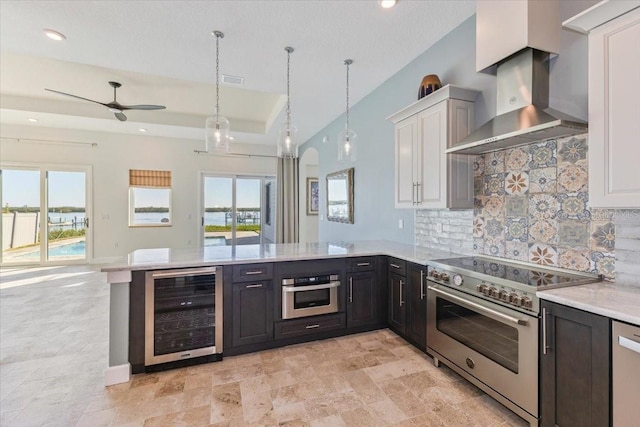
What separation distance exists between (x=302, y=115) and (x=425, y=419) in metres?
4.95

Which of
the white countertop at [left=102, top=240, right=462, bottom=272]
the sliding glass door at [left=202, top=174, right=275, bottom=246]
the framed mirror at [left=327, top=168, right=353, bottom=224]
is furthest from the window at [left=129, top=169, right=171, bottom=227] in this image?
the white countertop at [left=102, top=240, right=462, bottom=272]

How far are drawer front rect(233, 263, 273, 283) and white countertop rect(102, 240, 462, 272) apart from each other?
62 mm

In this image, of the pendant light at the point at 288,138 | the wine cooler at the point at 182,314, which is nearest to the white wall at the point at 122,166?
the pendant light at the point at 288,138

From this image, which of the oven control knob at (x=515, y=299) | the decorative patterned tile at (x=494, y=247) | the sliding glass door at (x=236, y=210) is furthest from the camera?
the sliding glass door at (x=236, y=210)

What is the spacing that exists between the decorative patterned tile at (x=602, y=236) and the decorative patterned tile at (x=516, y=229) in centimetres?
44

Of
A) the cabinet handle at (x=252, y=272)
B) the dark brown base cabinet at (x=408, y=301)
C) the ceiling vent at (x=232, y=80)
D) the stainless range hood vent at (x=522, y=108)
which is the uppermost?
the ceiling vent at (x=232, y=80)

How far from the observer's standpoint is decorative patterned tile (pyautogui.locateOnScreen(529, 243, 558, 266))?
84.6 inches

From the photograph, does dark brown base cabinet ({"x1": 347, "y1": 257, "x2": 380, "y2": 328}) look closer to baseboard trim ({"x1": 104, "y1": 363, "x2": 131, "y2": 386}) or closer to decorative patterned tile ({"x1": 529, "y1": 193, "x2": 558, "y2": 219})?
decorative patterned tile ({"x1": 529, "y1": 193, "x2": 558, "y2": 219})

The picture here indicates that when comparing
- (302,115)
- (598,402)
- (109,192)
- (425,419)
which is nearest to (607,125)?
(598,402)

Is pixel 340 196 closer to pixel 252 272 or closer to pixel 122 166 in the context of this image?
pixel 252 272

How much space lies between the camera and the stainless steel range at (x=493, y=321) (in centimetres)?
174

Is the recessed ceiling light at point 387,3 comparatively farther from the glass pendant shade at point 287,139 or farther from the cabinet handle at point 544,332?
the cabinet handle at point 544,332

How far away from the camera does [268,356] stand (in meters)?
2.74

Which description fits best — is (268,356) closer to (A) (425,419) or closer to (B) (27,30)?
(A) (425,419)
